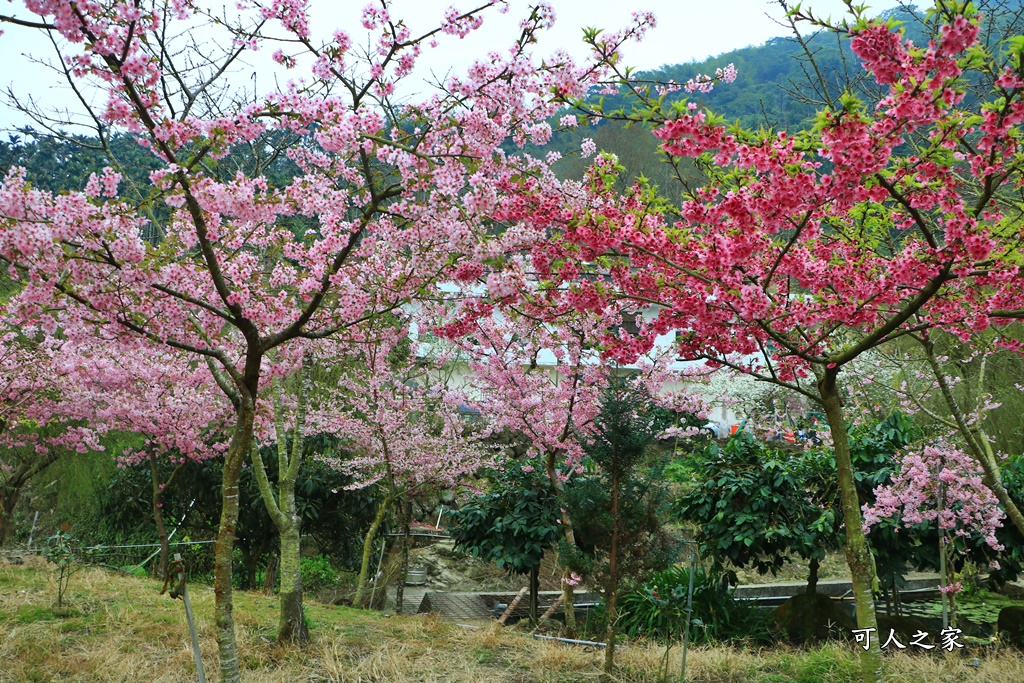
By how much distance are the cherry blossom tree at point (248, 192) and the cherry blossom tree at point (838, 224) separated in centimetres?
66

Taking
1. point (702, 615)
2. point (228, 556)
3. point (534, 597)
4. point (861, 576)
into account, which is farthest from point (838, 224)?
point (534, 597)

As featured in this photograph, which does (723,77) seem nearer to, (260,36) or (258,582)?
(260,36)

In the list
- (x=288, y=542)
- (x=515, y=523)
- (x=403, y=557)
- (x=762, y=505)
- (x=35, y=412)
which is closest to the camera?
(x=288, y=542)

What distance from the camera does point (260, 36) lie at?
12.6 feet

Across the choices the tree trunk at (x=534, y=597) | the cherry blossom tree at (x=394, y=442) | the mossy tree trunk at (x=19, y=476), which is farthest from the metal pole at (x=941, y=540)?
the mossy tree trunk at (x=19, y=476)

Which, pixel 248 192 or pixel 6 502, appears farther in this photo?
pixel 6 502

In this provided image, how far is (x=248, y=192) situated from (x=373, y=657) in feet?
11.3

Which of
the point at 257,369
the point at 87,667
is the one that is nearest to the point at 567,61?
the point at 257,369

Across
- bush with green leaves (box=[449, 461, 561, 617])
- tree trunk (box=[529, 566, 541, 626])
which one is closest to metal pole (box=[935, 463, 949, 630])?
bush with green leaves (box=[449, 461, 561, 617])

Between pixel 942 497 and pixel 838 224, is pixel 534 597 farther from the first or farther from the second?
pixel 838 224

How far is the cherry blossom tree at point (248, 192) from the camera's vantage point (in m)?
3.38

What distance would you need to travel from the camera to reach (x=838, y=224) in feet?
13.6

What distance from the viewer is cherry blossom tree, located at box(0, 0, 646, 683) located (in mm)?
3385

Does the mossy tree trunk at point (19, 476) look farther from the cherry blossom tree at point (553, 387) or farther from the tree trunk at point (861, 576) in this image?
the tree trunk at point (861, 576)
